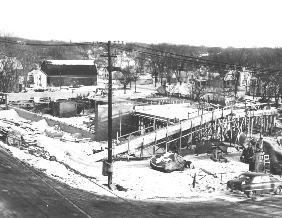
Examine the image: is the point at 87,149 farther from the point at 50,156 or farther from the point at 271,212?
the point at 271,212

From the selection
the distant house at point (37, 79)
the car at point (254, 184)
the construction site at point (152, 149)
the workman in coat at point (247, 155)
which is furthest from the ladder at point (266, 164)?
the distant house at point (37, 79)

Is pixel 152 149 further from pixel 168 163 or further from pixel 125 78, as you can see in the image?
pixel 125 78

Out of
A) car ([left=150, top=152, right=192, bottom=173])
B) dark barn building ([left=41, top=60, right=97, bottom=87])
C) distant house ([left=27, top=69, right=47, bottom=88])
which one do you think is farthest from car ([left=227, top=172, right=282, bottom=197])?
distant house ([left=27, top=69, right=47, bottom=88])

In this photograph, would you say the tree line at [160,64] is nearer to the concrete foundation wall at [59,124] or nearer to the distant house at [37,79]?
the distant house at [37,79]

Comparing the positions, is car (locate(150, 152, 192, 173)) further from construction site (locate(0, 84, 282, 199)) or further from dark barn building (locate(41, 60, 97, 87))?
dark barn building (locate(41, 60, 97, 87))

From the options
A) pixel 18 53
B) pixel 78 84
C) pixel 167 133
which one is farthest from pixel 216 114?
pixel 18 53
